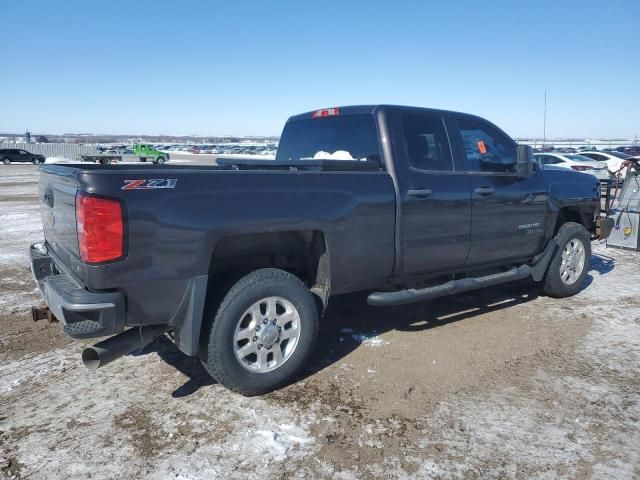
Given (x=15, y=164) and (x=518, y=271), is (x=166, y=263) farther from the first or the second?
(x=15, y=164)

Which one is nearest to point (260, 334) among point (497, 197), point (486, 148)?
point (497, 197)

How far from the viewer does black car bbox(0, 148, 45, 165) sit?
4575 centimetres

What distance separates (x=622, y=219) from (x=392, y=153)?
6.34m

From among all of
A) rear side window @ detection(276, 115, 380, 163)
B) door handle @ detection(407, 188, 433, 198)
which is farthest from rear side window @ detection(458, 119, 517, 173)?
rear side window @ detection(276, 115, 380, 163)

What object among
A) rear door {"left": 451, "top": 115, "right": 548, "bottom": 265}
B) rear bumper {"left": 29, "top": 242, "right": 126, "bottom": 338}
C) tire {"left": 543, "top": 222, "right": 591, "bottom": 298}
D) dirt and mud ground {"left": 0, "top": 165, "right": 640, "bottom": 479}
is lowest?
dirt and mud ground {"left": 0, "top": 165, "right": 640, "bottom": 479}

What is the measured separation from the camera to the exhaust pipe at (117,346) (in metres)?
2.97

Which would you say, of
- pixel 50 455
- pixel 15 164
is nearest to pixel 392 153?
pixel 50 455

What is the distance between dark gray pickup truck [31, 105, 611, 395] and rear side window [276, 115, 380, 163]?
2cm

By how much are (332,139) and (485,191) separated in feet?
4.96

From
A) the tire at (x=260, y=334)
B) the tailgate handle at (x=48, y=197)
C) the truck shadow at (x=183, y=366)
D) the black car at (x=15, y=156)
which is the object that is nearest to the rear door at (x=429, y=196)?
the tire at (x=260, y=334)

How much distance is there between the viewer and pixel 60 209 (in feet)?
11.1

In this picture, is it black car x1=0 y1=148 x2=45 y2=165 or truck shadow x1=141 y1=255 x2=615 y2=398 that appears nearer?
truck shadow x1=141 y1=255 x2=615 y2=398

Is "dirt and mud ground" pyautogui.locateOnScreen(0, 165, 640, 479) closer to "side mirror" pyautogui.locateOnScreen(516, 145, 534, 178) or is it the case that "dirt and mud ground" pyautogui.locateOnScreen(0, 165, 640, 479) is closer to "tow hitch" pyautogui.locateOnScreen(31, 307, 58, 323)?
"tow hitch" pyautogui.locateOnScreen(31, 307, 58, 323)

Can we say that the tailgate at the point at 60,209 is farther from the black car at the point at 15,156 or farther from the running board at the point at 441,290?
the black car at the point at 15,156
